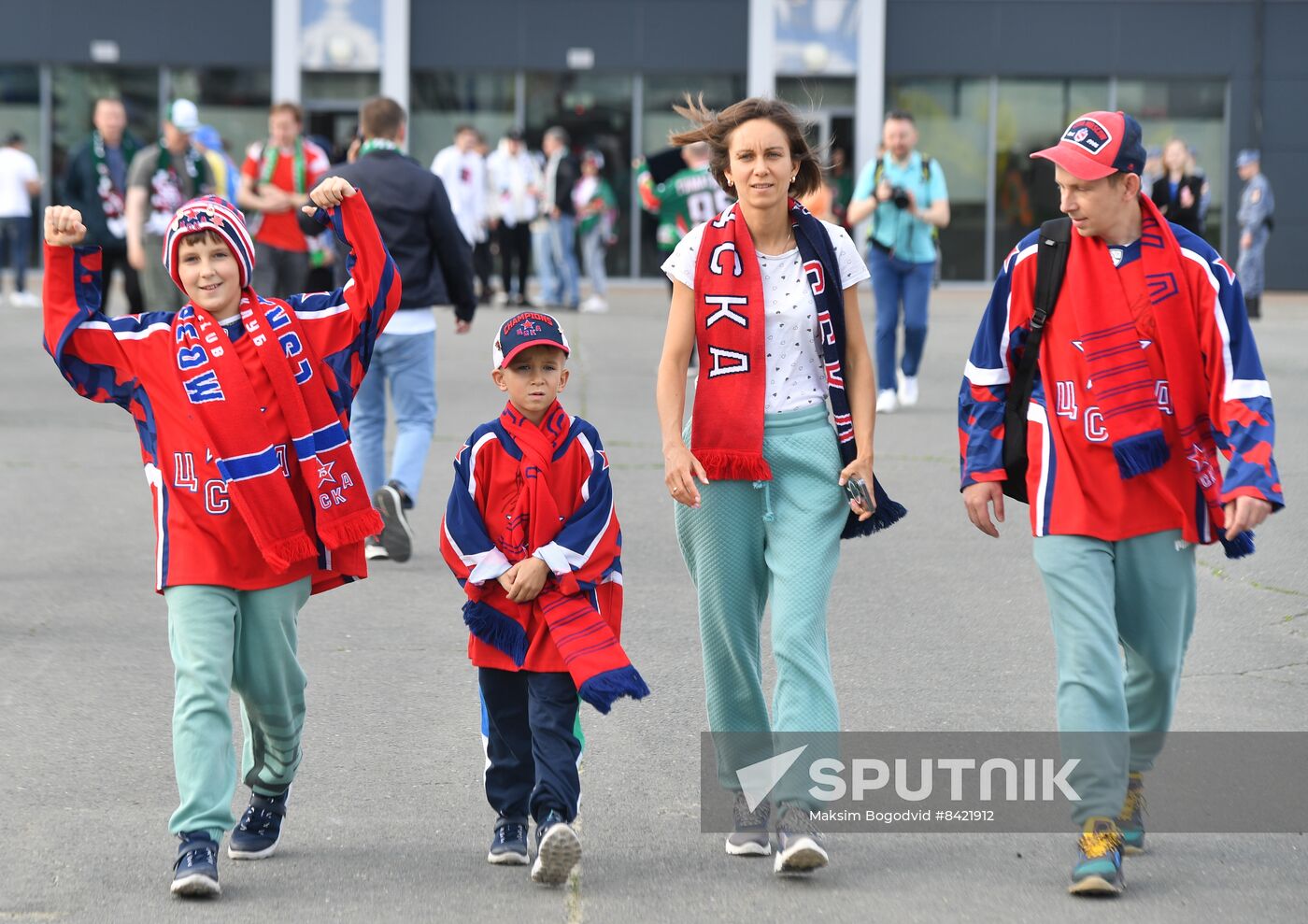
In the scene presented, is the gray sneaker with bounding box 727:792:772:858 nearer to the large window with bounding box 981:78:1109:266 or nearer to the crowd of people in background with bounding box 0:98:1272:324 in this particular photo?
the crowd of people in background with bounding box 0:98:1272:324

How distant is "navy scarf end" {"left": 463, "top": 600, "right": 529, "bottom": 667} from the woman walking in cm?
53

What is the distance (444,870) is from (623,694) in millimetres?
675

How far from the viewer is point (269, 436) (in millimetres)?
4539

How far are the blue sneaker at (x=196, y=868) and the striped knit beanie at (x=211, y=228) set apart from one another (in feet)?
4.36

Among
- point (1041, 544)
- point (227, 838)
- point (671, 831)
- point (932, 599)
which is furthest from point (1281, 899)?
point (932, 599)

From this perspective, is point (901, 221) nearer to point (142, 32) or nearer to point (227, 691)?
point (227, 691)

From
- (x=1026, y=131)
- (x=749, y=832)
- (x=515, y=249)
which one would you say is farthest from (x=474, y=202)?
(x=749, y=832)

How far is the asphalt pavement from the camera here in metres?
4.41

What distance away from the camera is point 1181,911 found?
14.2 ft

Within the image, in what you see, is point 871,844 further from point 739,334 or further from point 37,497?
point 37,497

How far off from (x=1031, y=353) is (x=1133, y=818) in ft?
3.92

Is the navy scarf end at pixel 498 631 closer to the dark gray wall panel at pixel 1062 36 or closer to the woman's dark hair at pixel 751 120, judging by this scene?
the woman's dark hair at pixel 751 120

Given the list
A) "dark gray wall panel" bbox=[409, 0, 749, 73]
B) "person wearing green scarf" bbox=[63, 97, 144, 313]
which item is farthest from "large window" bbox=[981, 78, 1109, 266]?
"person wearing green scarf" bbox=[63, 97, 144, 313]

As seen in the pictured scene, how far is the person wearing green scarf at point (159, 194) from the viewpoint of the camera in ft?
41.6
